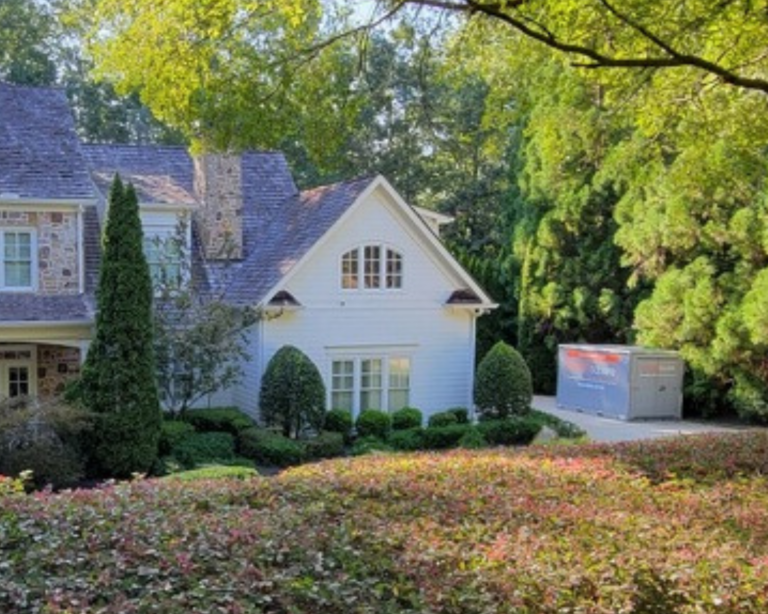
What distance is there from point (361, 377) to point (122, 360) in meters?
6.11

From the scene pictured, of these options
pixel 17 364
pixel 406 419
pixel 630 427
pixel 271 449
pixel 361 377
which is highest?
pixel 17 364

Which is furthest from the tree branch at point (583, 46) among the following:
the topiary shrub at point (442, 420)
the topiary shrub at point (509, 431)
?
the topiary shrub at point (442, 420)

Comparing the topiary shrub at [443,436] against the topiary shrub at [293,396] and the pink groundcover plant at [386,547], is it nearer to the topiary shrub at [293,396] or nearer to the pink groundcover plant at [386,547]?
the topiary shrub at [293,396]

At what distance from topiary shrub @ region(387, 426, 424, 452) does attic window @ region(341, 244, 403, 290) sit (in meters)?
3.56

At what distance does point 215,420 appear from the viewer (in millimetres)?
17984

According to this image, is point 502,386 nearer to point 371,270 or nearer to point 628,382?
point 371,270

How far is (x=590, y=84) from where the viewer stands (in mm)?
11148

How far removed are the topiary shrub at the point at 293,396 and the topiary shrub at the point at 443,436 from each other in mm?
2114

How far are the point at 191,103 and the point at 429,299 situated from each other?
11.7m

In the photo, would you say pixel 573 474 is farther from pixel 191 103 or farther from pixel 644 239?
pixel 644 239

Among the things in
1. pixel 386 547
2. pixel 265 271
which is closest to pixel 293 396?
A: pixel 265 271

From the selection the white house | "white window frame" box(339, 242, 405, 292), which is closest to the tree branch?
the white house

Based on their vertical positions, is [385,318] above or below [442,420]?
above

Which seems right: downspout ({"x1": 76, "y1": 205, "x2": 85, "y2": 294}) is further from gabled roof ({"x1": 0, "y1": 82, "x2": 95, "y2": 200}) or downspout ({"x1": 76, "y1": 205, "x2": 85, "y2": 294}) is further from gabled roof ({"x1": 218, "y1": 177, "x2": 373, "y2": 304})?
gabled roof ({"x1": 218, "y1": 177, "x2": 373, "y2": 304})
